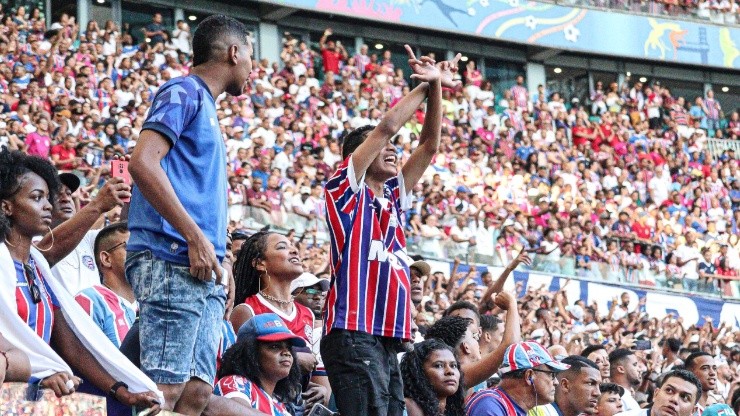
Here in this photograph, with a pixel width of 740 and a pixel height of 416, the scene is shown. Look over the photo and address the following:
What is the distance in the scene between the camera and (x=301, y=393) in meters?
6.36

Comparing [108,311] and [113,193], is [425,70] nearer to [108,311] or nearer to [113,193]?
[113,193]

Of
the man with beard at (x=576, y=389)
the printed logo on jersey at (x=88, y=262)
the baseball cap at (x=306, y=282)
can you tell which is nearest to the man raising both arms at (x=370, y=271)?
the baseball cap at (x=306, y=282)

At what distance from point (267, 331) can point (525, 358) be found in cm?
223

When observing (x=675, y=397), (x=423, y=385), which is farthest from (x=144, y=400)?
(x=675, y=397)

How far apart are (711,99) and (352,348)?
24.2m

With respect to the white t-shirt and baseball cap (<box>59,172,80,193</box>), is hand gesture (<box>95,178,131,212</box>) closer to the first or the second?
baseball cap (<box>59,172,80,193</box>)

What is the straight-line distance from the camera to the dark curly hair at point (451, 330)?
7.71m

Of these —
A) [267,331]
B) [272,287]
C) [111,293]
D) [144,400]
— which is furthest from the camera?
[272,287]

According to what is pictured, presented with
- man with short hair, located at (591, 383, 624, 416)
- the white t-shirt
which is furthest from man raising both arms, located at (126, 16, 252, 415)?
man with short hair, located at (591, 383, 624, 416)

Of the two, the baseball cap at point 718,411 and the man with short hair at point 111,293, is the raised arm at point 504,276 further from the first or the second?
the man with short hair at point 111,293

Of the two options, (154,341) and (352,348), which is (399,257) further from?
(154,341)

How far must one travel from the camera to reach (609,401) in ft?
29.9

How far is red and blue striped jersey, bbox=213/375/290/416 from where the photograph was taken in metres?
5.70

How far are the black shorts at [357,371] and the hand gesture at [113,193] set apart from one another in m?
1.03
